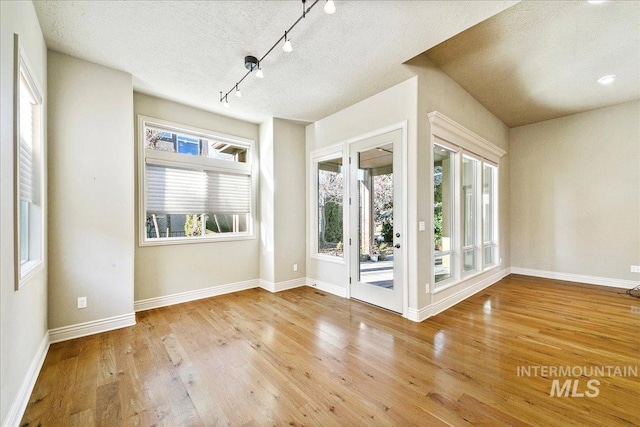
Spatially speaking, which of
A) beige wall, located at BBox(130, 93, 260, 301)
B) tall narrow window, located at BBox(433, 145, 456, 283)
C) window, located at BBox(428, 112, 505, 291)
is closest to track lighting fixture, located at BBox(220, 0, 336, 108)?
beige wall, located at BBox(130, 93, 260, 301)

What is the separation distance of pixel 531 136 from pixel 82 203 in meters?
7.68

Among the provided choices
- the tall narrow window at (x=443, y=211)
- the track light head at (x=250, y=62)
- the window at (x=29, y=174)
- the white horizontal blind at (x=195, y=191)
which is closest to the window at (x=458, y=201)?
the tall narrow window at (x=443, y=211)

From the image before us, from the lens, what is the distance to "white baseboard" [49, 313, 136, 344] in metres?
2.60

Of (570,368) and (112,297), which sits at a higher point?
(112,297)

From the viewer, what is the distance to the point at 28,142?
2.15m

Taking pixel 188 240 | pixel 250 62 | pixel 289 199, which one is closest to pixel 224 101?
pixel 250 62

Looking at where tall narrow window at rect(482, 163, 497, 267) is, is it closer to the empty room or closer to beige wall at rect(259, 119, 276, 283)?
the empty room

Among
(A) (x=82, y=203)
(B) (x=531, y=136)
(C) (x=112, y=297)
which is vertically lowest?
(C) (x=112, y=297)

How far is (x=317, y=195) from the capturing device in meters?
4.59

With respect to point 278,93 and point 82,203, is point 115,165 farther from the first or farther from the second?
point 278,93

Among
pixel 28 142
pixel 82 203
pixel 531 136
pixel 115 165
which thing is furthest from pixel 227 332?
pixel 531 136

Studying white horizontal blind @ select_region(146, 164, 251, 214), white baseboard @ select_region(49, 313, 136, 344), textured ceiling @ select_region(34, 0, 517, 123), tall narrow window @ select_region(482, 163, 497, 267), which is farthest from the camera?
tall narrow window @ select_region(482, 163, 497, 267)

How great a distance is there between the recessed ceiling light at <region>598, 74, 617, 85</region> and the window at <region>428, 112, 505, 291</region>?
149cm

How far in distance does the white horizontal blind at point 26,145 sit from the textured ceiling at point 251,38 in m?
0.71
